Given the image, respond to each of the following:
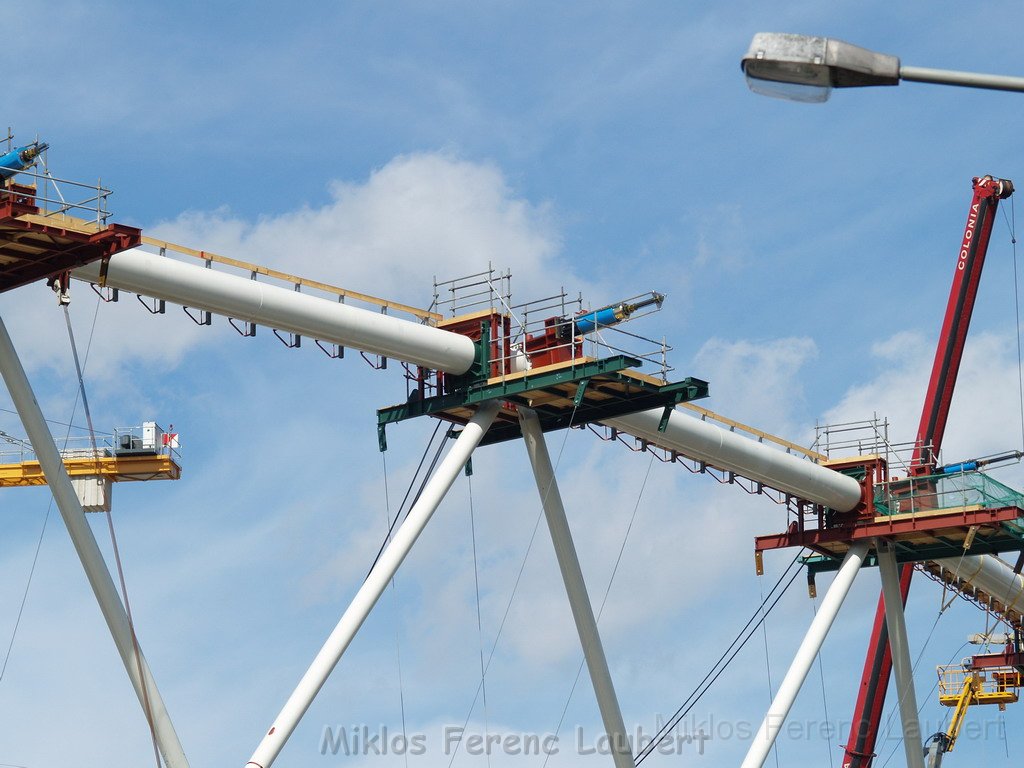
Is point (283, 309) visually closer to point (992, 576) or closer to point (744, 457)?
point (744, 457)

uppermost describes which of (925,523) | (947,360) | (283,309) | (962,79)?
(947,360)

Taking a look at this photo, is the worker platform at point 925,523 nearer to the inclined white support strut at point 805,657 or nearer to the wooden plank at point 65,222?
the inclined white support strut at point 805,657

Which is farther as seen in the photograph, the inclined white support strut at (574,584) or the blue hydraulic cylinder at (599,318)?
the inclined white support strut at (574,584)

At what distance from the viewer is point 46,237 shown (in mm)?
41906

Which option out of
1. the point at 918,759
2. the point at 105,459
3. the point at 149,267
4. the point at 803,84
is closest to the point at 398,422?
the point at 149,267

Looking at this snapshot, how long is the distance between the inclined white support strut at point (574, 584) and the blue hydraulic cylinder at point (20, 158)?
57.3 feet

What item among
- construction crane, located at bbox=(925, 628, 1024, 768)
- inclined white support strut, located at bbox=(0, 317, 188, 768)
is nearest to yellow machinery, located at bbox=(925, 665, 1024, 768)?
construction crane, located at bbox=(925, 628, 1024, 768)

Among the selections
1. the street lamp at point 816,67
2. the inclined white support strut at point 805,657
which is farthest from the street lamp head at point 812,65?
the inclined white support strut at point 805,657

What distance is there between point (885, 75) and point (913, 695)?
50.8m

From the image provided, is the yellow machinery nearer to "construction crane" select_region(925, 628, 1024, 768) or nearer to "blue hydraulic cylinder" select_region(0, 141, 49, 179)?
"construction crane" select_region(925, 628, 1024, 768)

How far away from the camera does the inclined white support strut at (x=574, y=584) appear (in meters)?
54.3

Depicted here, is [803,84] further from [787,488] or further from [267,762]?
[787,488]

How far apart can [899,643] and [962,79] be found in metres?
50.5

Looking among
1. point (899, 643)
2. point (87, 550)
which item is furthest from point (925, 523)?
point (87, 550)
